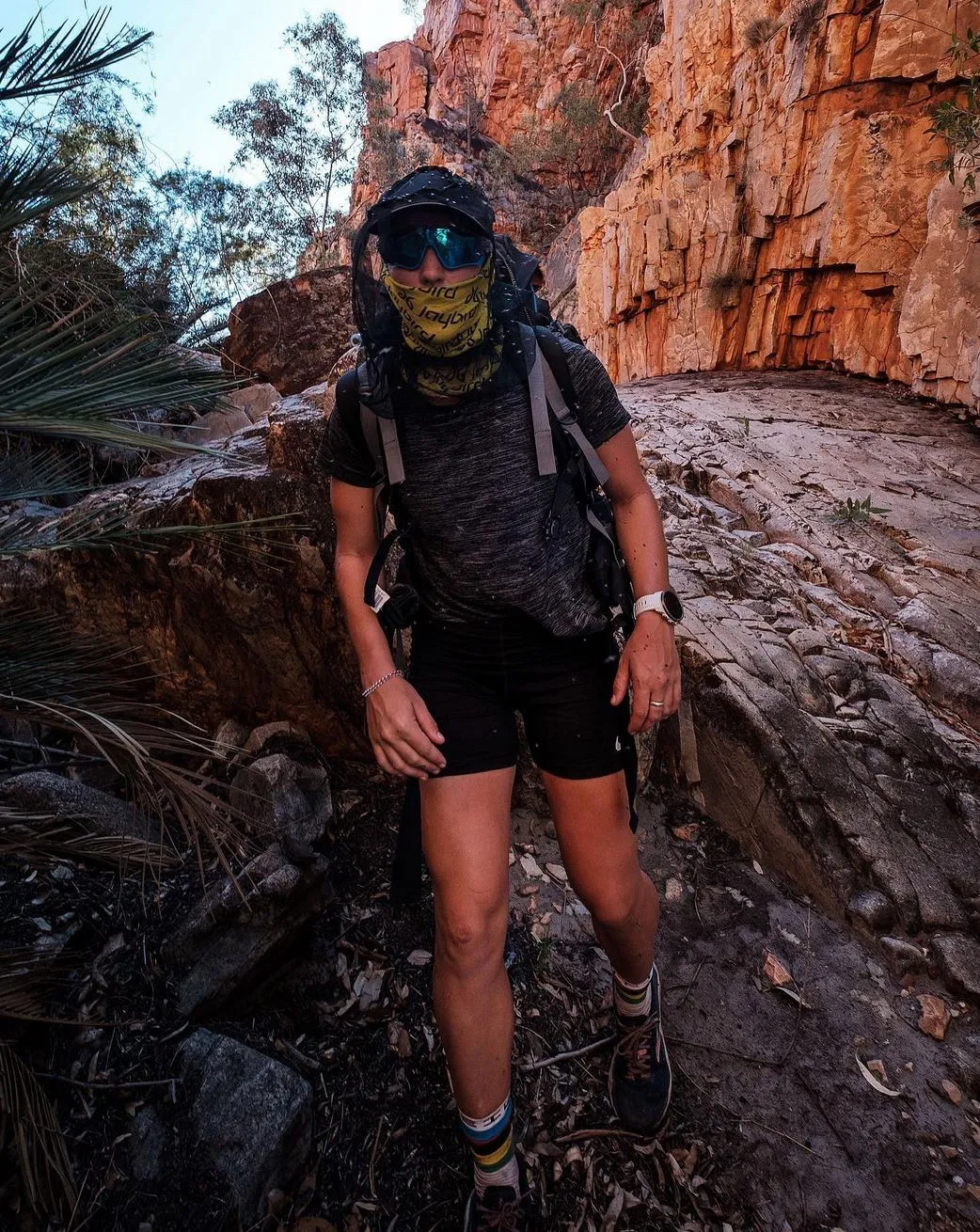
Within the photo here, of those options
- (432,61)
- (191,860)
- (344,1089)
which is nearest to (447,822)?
(344,1089)

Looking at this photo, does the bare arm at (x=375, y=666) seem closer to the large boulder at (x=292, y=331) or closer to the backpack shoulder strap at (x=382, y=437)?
the backpack shoulder strap at (x=382, y=437)

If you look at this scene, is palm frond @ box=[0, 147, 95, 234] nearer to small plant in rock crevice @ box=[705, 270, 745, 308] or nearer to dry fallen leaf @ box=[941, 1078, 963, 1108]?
dry fallen leaf @ box=[941, 1078, 963, 1108]

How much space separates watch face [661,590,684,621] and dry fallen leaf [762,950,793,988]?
1.40m

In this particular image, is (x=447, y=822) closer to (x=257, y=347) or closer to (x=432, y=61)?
(x=257, y=347)

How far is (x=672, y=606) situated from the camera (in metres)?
1.57

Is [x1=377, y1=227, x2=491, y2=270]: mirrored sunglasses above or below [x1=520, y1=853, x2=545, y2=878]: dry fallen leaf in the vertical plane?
above

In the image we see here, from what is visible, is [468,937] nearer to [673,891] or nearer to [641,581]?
[641,581]

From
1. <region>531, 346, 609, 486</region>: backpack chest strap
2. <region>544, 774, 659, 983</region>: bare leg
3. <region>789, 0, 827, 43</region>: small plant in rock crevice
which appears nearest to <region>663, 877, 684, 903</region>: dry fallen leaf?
<region>544, 774, 659, 983</region>: bare leg

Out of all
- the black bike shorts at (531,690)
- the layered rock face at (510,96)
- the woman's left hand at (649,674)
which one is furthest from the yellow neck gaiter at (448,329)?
the layered rock face at (510,96)

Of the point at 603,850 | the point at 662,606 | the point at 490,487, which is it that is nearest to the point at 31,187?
the point at 490,487

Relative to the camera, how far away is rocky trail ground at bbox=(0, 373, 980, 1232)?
64.5 inches

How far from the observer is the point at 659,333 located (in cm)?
1310

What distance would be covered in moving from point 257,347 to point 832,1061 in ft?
28.0

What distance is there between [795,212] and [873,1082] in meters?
12.1
